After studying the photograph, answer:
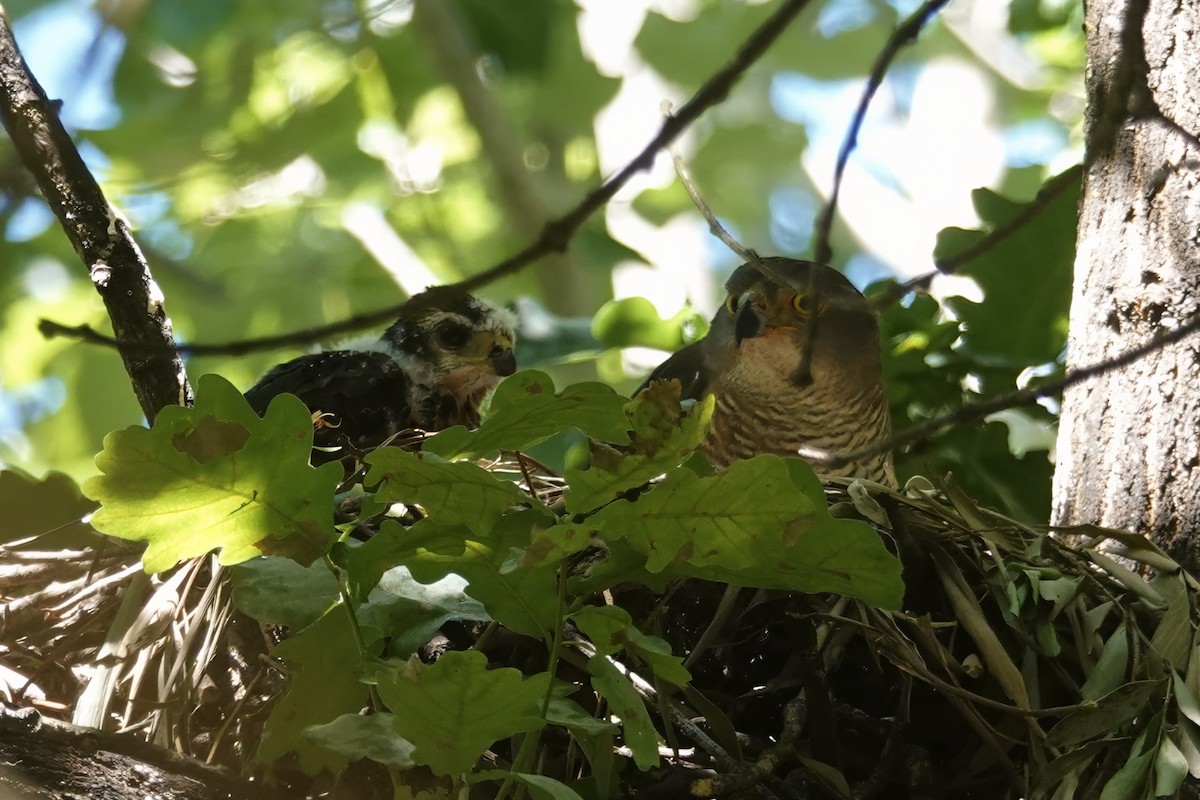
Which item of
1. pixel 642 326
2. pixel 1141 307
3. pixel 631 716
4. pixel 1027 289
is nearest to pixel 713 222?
pixel 631 716

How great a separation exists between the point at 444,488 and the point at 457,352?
229 cm

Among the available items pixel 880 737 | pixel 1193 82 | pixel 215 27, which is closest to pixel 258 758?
pixel 880 737

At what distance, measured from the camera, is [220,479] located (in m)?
1.46

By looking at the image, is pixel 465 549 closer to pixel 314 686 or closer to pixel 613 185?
pixel 314 686

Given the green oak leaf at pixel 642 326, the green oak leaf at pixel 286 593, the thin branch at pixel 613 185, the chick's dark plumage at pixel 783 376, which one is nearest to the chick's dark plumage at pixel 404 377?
the green oak leaf at pixel 642 326

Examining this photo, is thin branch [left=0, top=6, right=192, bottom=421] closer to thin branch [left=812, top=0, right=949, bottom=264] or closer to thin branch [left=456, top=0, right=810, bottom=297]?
thin branch [left=456, top=0, right=810, bottom=297]

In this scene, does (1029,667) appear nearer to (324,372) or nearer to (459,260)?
(324,372)

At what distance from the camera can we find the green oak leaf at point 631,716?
138cm

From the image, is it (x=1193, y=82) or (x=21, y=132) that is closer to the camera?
(x=21, y=132)

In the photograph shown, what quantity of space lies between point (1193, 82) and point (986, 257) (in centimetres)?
62

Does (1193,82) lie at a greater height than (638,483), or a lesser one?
greater

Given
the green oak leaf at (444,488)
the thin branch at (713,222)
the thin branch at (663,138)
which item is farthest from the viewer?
the thin branch at (713,222)

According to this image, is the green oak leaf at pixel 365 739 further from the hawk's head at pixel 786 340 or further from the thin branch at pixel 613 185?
the hawk's head at pixel 786 340

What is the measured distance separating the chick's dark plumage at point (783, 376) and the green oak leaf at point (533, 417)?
177cm
